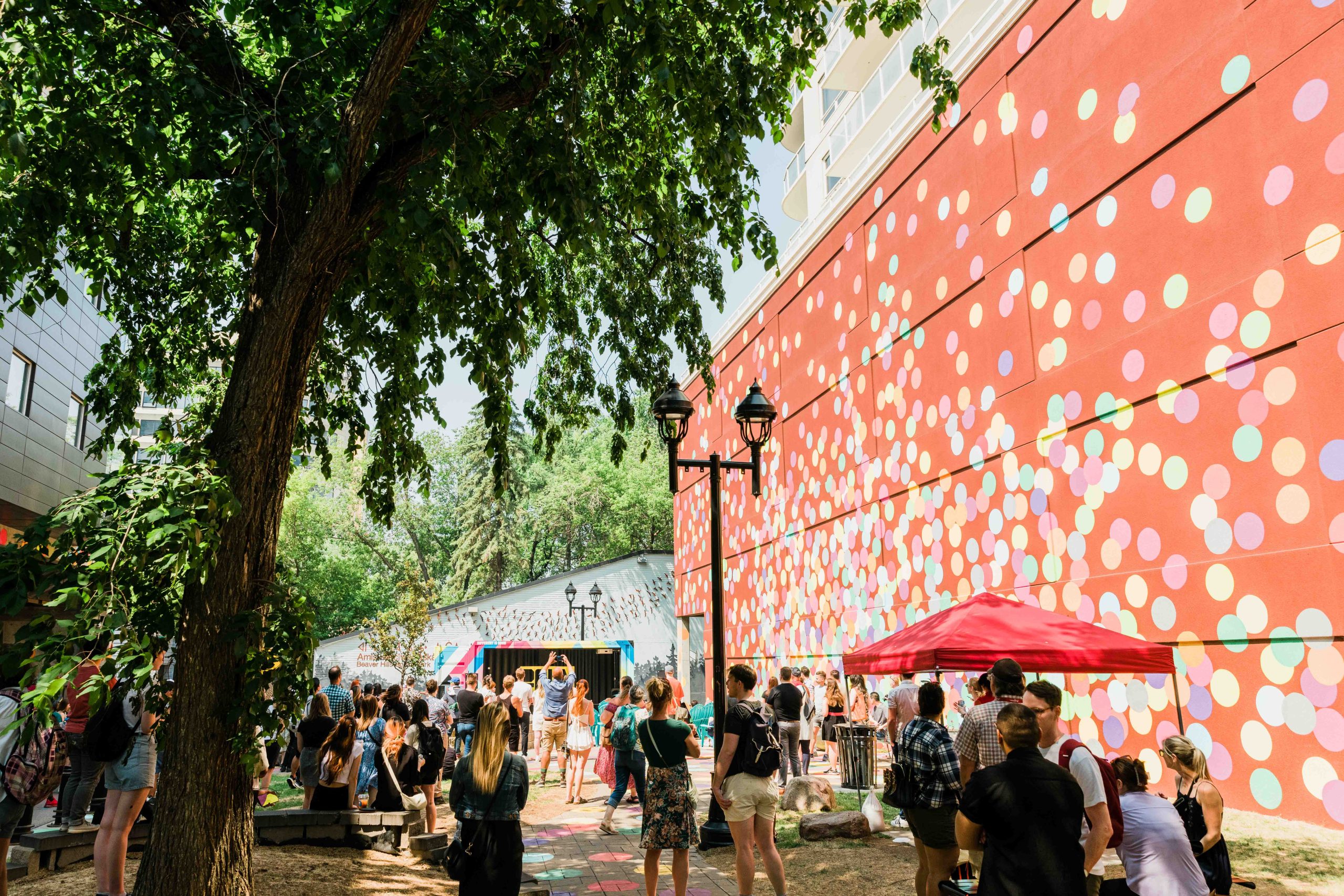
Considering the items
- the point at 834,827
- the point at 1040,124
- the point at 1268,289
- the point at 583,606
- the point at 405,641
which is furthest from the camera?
the point at 405,641

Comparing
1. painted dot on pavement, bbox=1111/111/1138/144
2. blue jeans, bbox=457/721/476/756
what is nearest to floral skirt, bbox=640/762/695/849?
blue jeans, bbox=457/721/476/756

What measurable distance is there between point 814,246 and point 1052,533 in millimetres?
10361

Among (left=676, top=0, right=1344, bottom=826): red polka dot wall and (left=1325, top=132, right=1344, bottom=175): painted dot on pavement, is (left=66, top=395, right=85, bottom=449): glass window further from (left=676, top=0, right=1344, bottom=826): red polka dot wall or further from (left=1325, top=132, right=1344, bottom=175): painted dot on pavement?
(left=1325, top=132, right=1344, bottom=175): painted dot on pavement

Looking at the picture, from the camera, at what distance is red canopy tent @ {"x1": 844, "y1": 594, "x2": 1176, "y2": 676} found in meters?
7.11

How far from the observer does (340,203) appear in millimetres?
5430

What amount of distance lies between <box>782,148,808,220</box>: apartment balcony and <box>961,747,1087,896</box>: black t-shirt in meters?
30.9

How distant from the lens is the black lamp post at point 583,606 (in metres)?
29.1

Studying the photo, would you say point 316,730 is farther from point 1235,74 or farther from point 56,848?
point 1235,74

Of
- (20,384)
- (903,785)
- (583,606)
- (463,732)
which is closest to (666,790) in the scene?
(903,785)

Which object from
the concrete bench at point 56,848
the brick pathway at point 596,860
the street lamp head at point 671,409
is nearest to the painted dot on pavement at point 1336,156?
the street lamp head at point 671,409

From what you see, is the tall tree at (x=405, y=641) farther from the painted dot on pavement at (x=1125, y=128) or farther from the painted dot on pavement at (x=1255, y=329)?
the painted dot on pavement at (x=1255, y=329)

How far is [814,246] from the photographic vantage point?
2036 centimetres

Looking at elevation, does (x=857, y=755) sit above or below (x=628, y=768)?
above

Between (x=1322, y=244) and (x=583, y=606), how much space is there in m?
25.0
